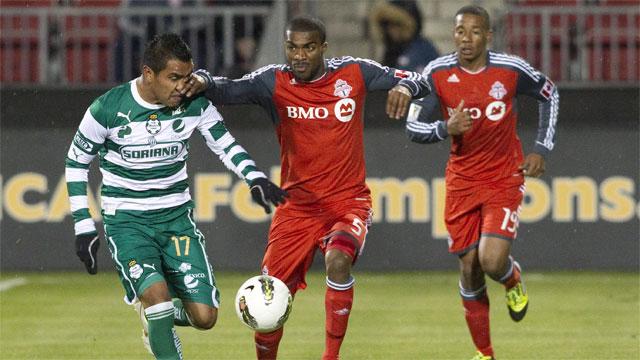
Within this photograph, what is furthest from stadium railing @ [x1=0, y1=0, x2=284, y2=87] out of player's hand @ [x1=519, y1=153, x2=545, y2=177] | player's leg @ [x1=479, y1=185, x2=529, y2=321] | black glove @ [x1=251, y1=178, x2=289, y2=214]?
black glove @ [x1=251, y1=178, x2=289, y2=214]

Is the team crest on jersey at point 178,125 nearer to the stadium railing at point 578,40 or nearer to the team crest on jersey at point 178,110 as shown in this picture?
the team crest on jersey at point 178,110

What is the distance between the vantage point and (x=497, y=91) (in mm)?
8938

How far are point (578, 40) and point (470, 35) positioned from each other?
232 inches

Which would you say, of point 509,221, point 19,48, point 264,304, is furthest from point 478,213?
point 19,48

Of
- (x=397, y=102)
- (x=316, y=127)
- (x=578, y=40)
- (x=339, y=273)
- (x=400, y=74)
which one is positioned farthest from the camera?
(x=578, y=40)

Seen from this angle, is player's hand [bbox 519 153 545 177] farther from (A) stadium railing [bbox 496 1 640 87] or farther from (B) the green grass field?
(A) stadium railing [bbox 496 1 640 87]

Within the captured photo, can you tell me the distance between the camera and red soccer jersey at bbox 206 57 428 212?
816 centimetres

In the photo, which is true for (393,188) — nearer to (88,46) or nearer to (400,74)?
(88,46)

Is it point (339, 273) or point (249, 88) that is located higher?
point (249, 88)

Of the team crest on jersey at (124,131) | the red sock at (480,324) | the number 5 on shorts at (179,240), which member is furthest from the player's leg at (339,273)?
the team crest on jersey at (124,131)

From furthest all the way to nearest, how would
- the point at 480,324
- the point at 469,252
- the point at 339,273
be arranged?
the point at 469,252 → the point at 480,324 → the point at 339,273

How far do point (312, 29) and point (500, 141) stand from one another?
168 cm

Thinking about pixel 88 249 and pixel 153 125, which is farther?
pixel 153 125

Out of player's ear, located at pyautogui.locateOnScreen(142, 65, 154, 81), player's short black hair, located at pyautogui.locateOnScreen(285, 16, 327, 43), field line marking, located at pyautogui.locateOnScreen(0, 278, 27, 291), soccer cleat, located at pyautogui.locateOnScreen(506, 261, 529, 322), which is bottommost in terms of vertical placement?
field line marking, located at pyautogui.locateOnScreen(0, 278, 27, 291)
